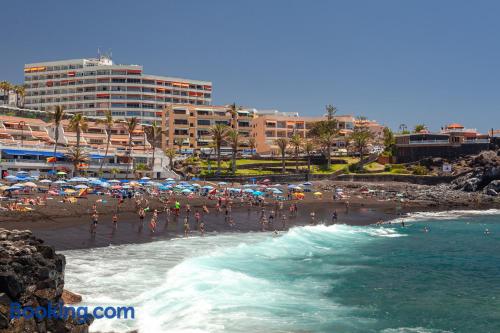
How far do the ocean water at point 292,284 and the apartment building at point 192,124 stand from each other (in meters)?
73.9

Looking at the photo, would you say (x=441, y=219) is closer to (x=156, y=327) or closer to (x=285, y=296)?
(x=285, y=296)

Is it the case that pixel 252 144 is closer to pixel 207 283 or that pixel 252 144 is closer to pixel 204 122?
pixel 204 122

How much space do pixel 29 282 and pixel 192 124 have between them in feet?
334

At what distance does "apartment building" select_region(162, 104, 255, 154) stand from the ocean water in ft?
243

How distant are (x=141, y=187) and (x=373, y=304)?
43.5 metres

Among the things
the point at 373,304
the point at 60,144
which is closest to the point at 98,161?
the point at 60,144

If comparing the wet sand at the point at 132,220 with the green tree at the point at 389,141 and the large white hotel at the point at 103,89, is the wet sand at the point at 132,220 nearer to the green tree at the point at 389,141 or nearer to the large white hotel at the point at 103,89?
the green tree at the point at 389,141

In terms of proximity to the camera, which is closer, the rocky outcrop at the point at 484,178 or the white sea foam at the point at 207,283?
the white sea foam at the point at 207,283

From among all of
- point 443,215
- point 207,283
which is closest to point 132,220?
point 207,283

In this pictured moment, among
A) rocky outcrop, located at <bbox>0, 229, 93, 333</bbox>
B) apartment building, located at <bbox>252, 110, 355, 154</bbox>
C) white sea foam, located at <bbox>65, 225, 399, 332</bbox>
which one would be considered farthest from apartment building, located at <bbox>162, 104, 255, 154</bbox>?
rocky outcrop, located at <bbox>0, 229, 93, 333</bbox>

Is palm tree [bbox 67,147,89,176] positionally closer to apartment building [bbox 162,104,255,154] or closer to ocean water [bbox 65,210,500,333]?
apartment building [bbox 162,104,255,154]

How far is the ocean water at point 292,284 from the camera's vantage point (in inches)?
738

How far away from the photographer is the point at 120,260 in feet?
91.2

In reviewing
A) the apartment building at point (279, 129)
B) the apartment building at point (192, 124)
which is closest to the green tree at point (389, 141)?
the apartment building at point (279, 129)
